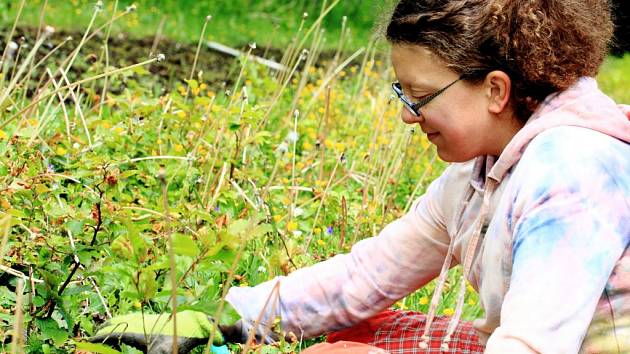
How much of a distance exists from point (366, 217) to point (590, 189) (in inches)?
58.4

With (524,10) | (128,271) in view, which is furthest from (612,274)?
(128,271)

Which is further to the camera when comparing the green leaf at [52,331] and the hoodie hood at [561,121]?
the green leaf at [52,331]

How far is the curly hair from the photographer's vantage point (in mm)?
1986

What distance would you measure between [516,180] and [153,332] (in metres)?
A: 0.79

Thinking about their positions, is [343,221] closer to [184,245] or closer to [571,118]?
[571,118]

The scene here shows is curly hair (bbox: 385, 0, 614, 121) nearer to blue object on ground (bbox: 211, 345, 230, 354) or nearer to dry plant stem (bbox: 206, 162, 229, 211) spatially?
blue object on ground (bbox: 211, 345, 230, 354)

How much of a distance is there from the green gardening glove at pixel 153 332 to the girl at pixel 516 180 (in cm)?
17

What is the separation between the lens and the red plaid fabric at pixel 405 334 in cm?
241

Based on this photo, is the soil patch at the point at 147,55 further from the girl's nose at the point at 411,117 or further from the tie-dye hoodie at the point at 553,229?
the tie-dye hoodie at the point at 553,229

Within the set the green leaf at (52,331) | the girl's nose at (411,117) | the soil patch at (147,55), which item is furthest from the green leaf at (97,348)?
the soil patch at (147,55)

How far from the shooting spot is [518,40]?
1.99 meters

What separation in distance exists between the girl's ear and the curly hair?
0.5 inches

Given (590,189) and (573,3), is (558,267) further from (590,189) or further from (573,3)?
(573,3)

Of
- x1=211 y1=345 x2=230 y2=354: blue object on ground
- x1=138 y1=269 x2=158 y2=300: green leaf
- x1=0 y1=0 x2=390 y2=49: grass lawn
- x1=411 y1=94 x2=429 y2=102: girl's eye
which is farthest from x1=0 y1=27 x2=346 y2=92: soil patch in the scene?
x1=138 y1=269 x2=158 y2=300: green leaf
